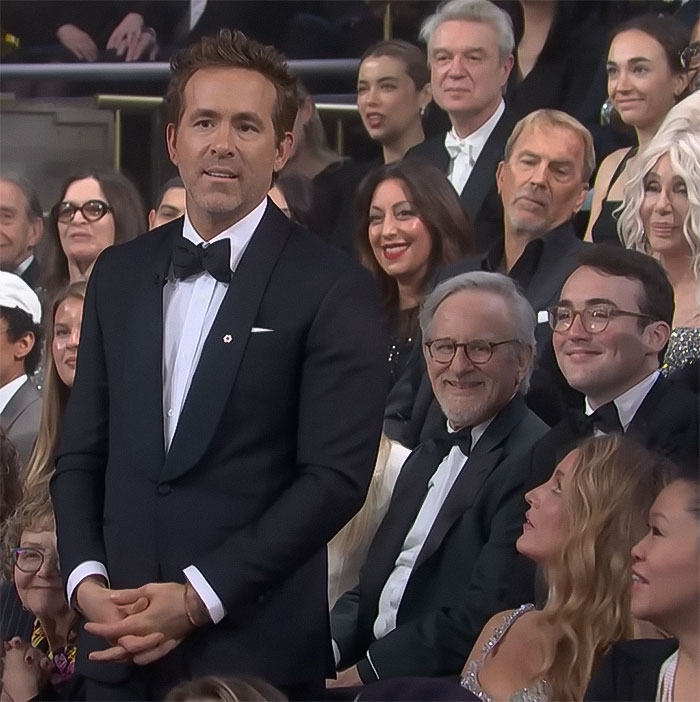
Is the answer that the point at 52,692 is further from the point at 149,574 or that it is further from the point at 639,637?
the point at 639,637

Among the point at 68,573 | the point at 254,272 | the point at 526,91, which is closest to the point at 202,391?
the point at 254,272

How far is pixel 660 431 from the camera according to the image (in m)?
2.56

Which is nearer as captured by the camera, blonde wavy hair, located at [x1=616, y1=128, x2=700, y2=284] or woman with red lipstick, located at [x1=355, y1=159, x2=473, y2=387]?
blonde wavy hair, located at [x1=616, y1=128, x2=700, y2=284]

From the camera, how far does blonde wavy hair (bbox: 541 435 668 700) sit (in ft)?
7.91

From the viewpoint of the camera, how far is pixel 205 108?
7.96ft

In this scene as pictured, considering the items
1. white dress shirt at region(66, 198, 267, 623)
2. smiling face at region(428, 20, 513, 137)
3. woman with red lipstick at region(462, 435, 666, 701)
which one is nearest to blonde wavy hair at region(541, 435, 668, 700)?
woman with red lipstick at region(462, 435, 666, 701)

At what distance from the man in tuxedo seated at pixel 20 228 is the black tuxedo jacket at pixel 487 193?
0.97 metres

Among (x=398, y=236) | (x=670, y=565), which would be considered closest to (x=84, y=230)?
(x=398, y=236)

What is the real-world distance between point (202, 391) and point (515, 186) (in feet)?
3.45

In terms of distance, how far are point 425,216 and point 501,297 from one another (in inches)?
13.6

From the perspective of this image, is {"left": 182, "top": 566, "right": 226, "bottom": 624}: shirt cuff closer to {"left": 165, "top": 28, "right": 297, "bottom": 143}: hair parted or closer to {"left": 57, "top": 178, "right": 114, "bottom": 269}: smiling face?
{"left": 165, "top": 28, "right": 297, "bottom": 143}: hair parted

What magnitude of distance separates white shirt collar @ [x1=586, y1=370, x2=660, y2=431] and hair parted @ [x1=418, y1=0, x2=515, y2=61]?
0.85m

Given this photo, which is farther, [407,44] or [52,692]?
[407,44]

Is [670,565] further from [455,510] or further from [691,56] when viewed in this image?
[691,56]
